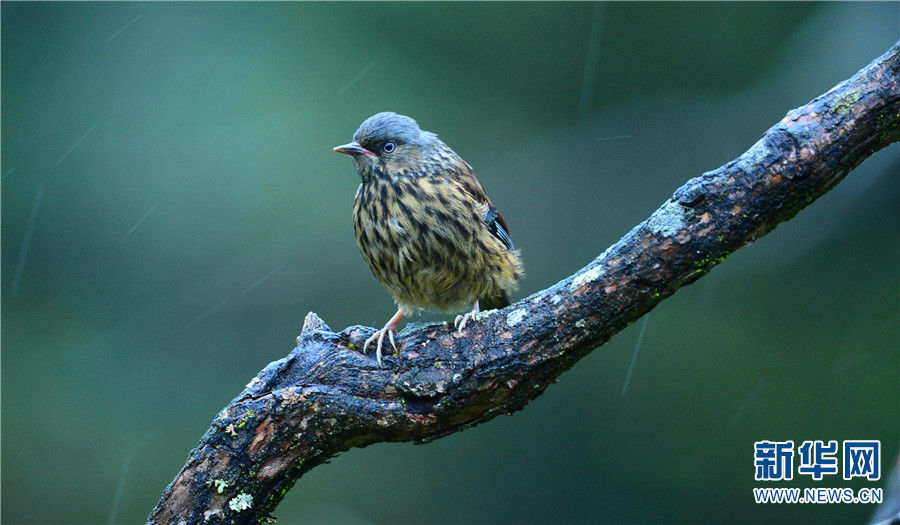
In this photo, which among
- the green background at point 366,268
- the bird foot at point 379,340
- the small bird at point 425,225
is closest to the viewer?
the bird foot at point 379,340

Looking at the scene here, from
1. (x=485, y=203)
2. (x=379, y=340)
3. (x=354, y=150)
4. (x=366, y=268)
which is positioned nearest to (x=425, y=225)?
(x=485, y=203)

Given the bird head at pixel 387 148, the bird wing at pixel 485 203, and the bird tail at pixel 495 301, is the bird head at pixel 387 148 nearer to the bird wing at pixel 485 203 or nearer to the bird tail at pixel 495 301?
the bird wing at pixel 485 203

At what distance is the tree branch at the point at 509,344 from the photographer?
2232 millimetres

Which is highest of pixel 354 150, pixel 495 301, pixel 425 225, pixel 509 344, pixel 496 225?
pixel 354 150

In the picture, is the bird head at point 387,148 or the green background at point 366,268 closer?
the bird head at point 387,148

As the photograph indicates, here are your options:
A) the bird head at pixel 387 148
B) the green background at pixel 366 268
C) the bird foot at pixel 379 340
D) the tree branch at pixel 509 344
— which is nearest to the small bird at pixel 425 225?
the bird head at pixel 387 148

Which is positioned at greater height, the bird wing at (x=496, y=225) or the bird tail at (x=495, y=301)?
the bird wing at (x=496, y=225)

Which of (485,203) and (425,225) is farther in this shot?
(485,203)

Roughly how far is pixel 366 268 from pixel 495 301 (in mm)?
2419

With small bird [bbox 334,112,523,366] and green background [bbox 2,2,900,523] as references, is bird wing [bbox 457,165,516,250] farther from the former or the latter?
green background [bbox 2,2,900,523]

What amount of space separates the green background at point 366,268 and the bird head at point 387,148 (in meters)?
2.16

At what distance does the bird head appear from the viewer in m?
3.35

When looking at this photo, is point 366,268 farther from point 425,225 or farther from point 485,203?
point 425,225

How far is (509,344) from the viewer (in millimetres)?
2414
